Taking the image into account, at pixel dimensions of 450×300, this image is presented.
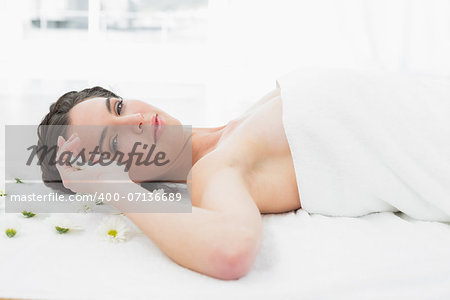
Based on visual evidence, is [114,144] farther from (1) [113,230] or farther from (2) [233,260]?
(2) [233,260]

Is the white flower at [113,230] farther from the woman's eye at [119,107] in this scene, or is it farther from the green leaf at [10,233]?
the woman's eye at [119,107]

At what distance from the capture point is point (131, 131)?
1387 mm

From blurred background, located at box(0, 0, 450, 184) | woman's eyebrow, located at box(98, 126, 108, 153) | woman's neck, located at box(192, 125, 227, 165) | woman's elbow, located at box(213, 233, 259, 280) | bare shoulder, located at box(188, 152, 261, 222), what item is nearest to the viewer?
woman's elbow, located at box(213, 233, 259, 280)

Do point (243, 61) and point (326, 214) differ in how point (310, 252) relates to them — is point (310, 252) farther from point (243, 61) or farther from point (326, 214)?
point (243, 61)

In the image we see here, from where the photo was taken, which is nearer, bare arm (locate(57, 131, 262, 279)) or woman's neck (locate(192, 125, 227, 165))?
bare arm (locate(57, 131, 262, 279))

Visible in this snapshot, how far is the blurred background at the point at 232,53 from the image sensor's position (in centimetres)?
300

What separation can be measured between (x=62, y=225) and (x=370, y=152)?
0.84 m

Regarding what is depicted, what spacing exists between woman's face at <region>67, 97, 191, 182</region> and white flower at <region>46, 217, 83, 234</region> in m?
0.29

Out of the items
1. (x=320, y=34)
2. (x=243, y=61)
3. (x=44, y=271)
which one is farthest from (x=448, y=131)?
(x=243, y=61)

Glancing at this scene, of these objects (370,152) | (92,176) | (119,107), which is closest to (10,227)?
(92,176)

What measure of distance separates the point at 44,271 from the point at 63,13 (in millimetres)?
5417

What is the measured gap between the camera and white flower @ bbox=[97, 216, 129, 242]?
1.07m

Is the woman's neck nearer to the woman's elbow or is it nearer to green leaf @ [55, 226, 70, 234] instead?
green leaf @ [55, 226, 70, 234]

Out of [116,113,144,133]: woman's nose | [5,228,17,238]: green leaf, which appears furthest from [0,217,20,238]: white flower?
[116,113,144,133]: woman's nose
